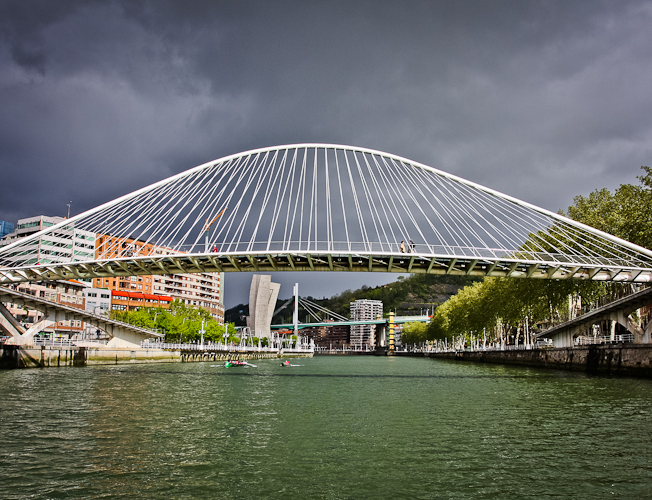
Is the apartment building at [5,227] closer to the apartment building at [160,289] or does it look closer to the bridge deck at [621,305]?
the apartment building at [160,289]

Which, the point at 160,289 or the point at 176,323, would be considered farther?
the point at 160,289

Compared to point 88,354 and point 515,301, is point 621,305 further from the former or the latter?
point 88,354

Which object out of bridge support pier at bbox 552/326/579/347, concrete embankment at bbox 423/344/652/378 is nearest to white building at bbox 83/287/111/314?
concrete embankment at bbox 423/344/652/378

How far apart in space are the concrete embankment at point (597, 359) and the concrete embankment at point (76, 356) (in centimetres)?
5002

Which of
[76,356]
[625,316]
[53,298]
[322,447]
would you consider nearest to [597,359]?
[625,316]

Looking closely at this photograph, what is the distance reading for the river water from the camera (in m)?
10.1

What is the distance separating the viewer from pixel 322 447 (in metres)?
13.6

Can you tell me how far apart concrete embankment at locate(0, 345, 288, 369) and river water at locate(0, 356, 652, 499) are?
24619mm

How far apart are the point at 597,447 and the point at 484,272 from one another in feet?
84.0

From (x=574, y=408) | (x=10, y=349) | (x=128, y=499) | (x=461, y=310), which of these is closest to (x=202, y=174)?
(x=10, y=349)

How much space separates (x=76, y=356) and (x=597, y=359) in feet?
172

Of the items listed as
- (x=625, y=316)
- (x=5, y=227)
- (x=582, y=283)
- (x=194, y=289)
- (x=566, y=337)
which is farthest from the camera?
(x=194, y=289)

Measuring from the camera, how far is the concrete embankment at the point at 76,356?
45.6 m

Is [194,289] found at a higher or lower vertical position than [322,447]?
higher
